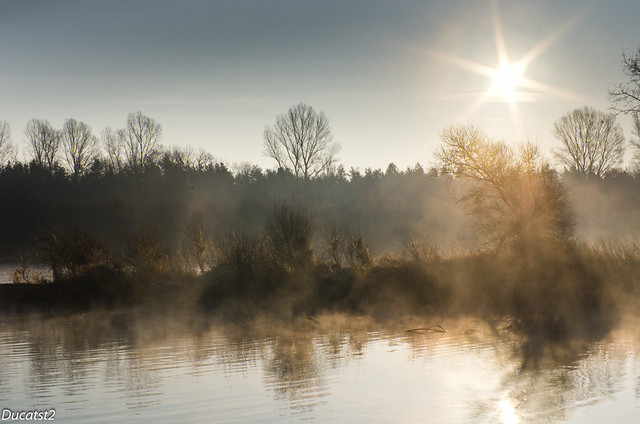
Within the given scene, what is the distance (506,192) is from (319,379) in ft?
52.1

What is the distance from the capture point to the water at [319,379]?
33.6ft

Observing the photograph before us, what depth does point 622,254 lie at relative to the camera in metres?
23.8

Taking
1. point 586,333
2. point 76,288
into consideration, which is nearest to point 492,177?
point 586,333

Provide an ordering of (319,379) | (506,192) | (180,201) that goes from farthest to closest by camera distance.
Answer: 1. (180,201)
2. (506,192)
3. (319,379)

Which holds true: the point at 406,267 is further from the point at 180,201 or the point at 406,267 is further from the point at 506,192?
the point at 180,201

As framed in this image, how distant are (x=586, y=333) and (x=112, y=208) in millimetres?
54267

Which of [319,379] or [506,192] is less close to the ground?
[506,192]

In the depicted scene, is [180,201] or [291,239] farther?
[180,201]

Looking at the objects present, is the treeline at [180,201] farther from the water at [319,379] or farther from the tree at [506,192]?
the water at [319,379]

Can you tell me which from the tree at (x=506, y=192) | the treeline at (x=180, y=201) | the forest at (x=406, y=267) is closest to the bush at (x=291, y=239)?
the forest at (x=406, y=267)

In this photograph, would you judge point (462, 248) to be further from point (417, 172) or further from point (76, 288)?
point (417, 172)

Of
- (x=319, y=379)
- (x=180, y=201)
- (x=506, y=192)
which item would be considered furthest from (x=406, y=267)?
(x=180, y=201)

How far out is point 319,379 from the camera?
12.8m

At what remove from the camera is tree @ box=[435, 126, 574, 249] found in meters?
25.3
